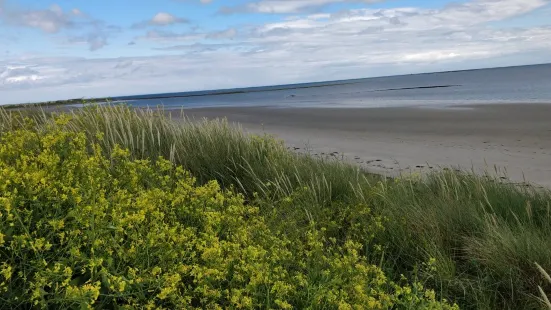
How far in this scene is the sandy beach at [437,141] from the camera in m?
8.27

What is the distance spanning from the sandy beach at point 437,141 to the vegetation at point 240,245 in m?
1.54

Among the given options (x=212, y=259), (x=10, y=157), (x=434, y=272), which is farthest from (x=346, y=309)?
(x=10, y=157)

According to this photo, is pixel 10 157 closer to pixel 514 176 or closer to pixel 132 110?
pixel 132 110

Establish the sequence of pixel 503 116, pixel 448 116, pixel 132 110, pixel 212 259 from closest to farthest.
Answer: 1. pixel 212 259
2. pixel 132 110
3. pixel 503 116
4. pixel 448 116

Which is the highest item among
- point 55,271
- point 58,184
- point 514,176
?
Answer: point 58,184

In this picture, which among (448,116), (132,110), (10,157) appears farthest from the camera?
(448,116)

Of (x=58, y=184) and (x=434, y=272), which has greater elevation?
(x=58, y=184)

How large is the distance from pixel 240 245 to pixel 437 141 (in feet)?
31.7

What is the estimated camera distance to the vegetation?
2.39 metres

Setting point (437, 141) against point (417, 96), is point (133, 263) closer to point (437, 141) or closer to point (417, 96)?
point (437, 141)

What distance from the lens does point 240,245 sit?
315cm

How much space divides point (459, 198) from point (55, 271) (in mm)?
3341

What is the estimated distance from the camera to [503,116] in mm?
16844

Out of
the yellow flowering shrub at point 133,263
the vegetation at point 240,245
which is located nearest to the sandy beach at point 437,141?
the vegetation at point 240,245
